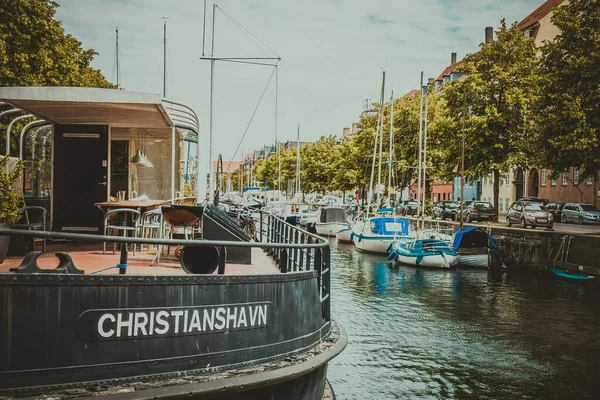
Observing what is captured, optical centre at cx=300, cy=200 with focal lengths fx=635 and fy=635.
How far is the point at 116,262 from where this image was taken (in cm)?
723

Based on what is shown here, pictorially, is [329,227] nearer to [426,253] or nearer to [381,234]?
[381,234]

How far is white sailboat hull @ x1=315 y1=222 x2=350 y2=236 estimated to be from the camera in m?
48.8

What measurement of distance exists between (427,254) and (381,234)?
6.65 metres

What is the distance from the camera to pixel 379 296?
22.3m

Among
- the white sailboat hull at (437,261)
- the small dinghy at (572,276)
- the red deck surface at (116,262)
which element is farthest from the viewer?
the white sailboat hull at (437,261)

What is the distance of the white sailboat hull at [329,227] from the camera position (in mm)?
48781

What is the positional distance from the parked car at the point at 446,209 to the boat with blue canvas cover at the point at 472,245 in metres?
18.5

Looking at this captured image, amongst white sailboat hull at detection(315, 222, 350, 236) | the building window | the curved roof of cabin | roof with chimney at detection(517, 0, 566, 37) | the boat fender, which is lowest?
white sailboat hull at detection(315, 222, 350, 236)

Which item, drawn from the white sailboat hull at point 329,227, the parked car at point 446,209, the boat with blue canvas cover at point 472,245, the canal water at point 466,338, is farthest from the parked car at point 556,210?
the canal water at point 466,338

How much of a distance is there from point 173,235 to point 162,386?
503 centimetres

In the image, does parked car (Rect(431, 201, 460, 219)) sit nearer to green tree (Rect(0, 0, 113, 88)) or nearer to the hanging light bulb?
green tree (Rect(0, 0, 113, 88))

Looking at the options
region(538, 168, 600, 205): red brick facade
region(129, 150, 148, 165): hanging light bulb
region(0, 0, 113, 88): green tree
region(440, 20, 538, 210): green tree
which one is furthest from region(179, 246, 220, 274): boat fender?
region(538, 168, 600, 205): red brick facade

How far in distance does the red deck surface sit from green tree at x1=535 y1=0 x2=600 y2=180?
950 inches

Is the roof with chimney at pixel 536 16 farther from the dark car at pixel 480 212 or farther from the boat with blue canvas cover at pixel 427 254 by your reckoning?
the boat with blue canvas cover at pixel 427 254
